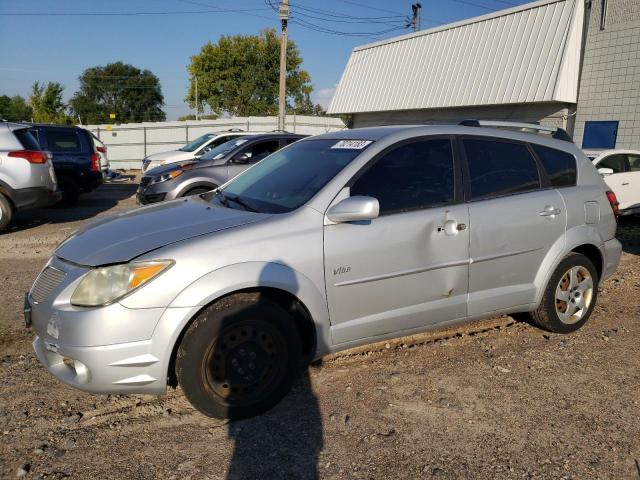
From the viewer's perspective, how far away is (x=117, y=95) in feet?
247

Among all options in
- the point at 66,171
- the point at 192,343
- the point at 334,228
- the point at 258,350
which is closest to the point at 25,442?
the point at 192,343

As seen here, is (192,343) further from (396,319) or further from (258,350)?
(396,319)

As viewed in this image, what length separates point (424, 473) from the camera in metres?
2.71

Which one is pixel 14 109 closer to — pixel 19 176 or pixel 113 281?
pixel 19 176

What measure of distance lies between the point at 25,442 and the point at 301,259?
181 cm

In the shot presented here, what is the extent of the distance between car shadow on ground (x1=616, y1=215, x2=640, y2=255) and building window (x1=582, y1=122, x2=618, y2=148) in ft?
11.2

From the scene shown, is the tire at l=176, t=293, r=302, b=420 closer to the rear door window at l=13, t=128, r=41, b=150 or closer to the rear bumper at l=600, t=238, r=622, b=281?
the rear bumper at l=600, t=238, r=622, b=281

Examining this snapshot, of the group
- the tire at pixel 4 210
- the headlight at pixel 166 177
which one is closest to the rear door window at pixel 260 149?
the headlight at pixel 166 177

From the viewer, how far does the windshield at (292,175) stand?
11.7 feet

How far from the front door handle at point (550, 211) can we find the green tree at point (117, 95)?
251 ft

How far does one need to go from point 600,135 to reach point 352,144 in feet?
42.5

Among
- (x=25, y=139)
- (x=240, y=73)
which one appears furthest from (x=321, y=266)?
(x=240, y=73)

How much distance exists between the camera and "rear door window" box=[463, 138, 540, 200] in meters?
3.98

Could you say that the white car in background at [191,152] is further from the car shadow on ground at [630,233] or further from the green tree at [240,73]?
the green tree at [240,73]
